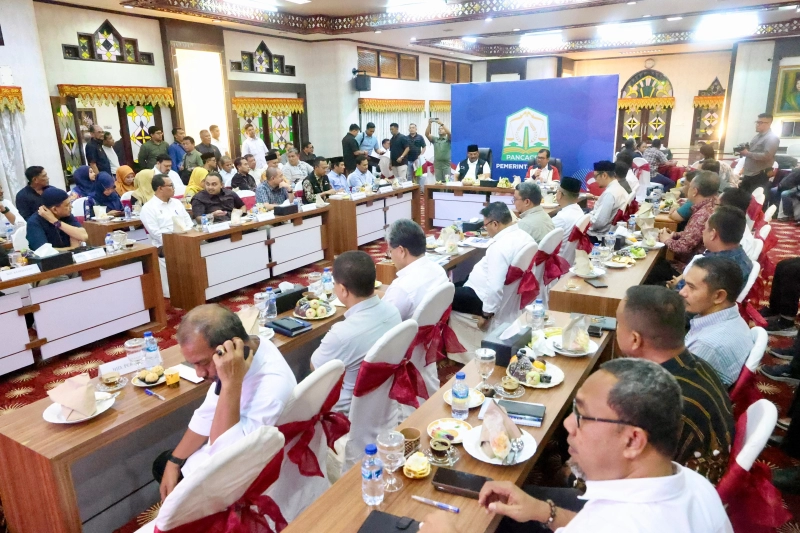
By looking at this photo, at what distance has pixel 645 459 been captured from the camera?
115cm

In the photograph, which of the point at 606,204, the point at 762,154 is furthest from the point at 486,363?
the point at 762,154

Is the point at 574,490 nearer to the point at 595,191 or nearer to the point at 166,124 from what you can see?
the point at 595,191

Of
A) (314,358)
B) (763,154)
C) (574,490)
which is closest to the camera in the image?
(574,490)

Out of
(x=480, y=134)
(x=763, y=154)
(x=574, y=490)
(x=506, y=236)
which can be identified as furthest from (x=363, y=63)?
(x=574, y=490)

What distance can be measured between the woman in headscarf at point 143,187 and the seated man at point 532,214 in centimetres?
456

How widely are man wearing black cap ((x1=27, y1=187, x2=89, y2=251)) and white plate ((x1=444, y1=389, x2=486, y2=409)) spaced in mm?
3790

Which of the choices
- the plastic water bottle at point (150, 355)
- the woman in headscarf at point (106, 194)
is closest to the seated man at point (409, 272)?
the plastic water bottle at point (150, 355)

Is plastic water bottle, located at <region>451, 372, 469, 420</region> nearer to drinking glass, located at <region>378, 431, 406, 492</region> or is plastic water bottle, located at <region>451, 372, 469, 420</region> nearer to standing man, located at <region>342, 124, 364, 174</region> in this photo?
drinking glass, located at <region>378, 431, 406, 492</region>

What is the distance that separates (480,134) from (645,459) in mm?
9679

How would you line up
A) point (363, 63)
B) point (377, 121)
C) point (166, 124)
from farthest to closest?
point (377, 121), point (363, 63), point (166, 124)

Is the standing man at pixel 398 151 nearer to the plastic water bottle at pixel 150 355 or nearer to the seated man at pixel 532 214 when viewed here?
the seated man at pixel 532 214

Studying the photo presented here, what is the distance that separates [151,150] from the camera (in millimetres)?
8070

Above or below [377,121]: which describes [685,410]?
below

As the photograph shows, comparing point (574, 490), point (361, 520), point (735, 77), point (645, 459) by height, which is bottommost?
point (574, 490)
